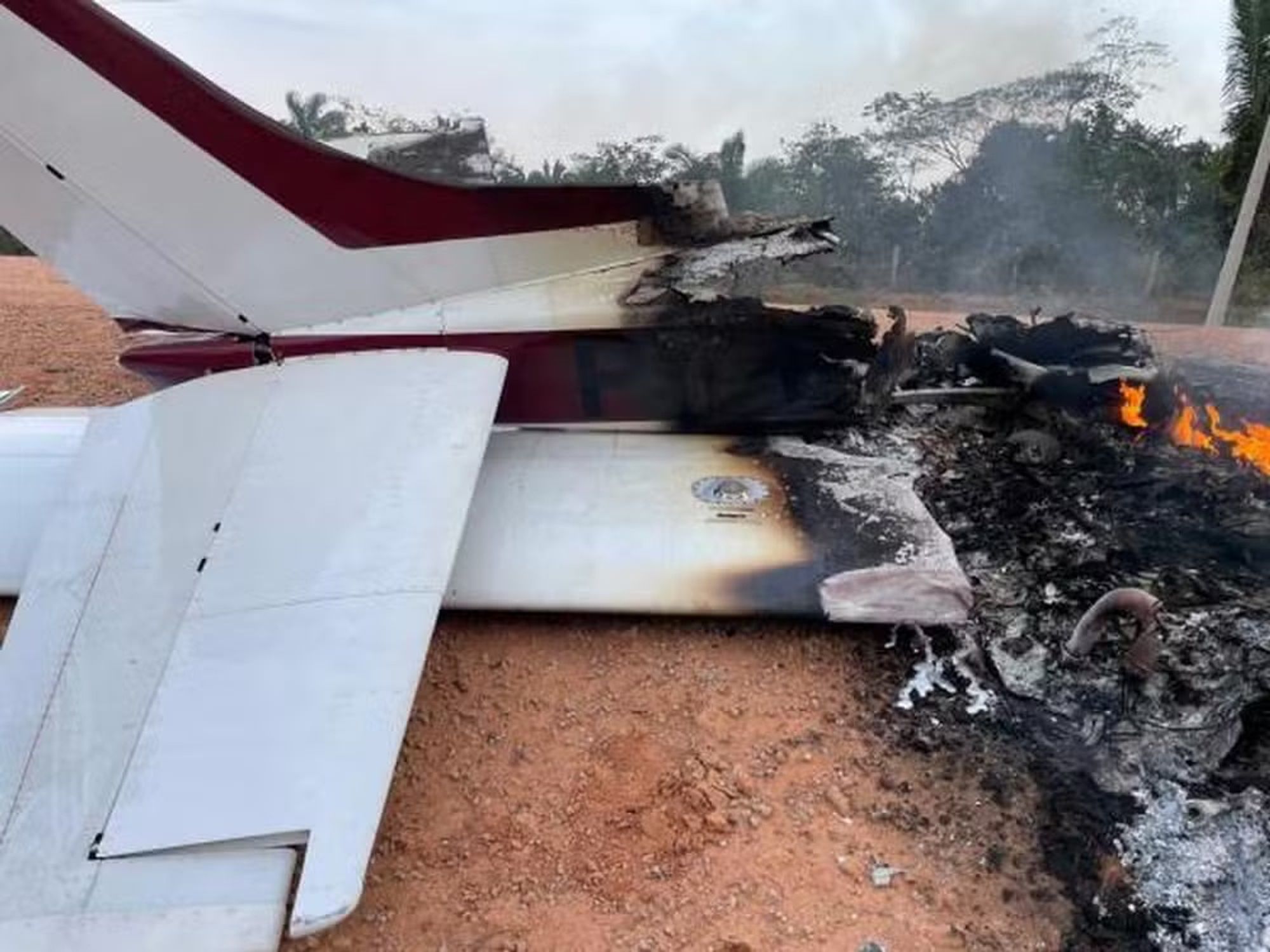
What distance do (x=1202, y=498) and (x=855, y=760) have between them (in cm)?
248

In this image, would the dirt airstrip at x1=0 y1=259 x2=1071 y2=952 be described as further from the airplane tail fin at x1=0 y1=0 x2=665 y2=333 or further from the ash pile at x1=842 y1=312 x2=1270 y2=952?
the airplane tail fin at x1=0 y1=0 x2=665 y2=333

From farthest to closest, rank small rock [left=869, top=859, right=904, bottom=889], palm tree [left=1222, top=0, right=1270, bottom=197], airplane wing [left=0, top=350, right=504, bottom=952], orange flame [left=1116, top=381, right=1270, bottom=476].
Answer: palm tree [left=1222, top=0, right=1270, bottom=197], orange flame [left=1116, top=381, right=1270, bottom=476], small rock [left=869, top=859, right=904, bottom=889], airplane wing [left=0, top=350, right=504, bottom=952]

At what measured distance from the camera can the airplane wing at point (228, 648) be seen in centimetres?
262

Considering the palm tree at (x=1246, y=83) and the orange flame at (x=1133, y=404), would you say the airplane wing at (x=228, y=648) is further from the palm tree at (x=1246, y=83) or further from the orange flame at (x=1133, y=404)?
the palm tree at (x=1246, y=83)

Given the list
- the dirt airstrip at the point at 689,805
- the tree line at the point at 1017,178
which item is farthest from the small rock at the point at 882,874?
the tree line at the point at 1017,178

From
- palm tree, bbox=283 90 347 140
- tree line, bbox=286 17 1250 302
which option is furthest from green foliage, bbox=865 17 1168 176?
palm tree, bbox=283 90 347 140

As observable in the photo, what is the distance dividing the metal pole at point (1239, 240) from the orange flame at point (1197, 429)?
8008mm

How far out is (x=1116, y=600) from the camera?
3713mm

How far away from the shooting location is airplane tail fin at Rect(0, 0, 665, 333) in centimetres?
395

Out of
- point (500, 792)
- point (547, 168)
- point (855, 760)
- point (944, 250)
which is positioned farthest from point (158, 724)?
point (944, 250)

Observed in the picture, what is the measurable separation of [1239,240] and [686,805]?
1321 cm

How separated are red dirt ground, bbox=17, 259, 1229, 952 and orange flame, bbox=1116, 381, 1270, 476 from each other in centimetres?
256

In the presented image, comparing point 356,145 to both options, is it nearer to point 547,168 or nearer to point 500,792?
point 500,792

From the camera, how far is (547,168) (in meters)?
15.5
